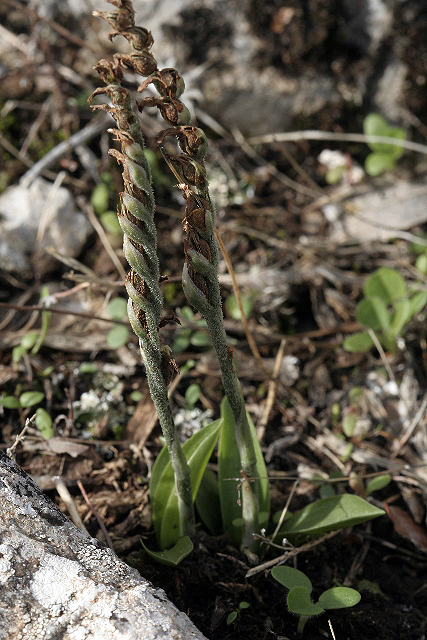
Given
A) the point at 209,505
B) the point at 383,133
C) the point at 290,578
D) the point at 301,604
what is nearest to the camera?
the point at 301,604

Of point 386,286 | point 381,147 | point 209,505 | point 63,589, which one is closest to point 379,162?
point 381,147

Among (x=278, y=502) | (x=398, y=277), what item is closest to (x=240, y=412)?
(x=278, y=502)

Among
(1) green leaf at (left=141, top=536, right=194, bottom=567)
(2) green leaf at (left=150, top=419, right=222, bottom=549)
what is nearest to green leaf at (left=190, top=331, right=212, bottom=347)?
(2) green leaf at (left=150, top=419, right=222, bottom=549)

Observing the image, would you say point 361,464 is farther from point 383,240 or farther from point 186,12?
point 186,12

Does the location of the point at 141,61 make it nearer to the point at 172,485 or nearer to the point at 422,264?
the point at 172,485

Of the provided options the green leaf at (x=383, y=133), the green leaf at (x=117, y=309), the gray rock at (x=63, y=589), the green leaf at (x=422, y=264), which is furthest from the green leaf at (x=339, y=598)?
the green leaf at (x=383, y=133)

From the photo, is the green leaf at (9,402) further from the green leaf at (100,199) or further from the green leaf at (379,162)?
the green leaf at (379,162)

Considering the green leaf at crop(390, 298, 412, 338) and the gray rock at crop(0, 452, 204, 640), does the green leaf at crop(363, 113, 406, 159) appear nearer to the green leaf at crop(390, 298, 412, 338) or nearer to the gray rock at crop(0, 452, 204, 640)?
the green leaf at crop(390, 298, 412, 338)
